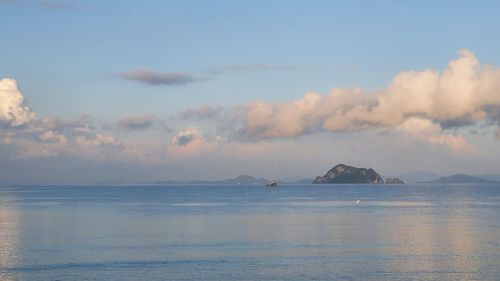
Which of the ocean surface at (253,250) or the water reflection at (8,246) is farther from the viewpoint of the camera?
the water reflection at (8,246)

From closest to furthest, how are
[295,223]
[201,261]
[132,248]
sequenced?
[201,261], [132,248], [295,223]

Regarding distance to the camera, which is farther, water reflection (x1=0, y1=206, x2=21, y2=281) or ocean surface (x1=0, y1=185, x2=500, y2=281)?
water reflection (x1=0, y1=206, x2=21, y2=281)

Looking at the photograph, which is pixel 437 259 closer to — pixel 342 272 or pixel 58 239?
pixel 342 272

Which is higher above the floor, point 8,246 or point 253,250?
point 8,246

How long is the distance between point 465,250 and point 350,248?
1087 cm

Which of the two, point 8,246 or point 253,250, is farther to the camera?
point 8,246

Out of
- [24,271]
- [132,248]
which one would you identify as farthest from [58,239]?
[24,271]

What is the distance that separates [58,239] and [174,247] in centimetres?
1715

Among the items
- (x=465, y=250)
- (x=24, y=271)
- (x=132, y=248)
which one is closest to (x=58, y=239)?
(x=132, y=248)

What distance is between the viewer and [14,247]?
2741 inches

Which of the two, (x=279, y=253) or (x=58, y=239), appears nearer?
(x=279, y=253)

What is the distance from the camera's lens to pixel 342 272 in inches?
2044

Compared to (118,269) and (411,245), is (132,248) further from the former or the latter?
(411,245)

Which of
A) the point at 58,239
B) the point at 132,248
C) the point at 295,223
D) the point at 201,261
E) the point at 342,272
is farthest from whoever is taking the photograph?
the point at 295,223
